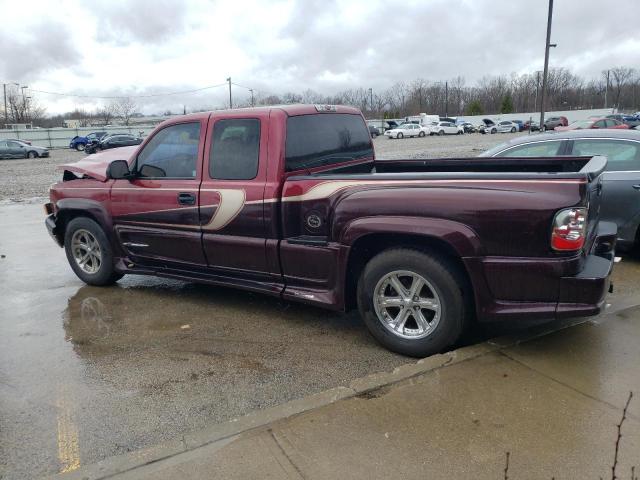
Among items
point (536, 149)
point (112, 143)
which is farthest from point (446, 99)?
point (536, 149)

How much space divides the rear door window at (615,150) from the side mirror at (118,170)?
5.19 metres

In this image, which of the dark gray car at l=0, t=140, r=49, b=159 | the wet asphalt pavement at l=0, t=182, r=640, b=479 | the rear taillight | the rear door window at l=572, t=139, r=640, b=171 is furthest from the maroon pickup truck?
the dark gray car at l=0, t=140, r=49, b=159

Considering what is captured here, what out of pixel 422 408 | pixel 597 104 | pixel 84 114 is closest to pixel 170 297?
pixel 422 408

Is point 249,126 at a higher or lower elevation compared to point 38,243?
higher

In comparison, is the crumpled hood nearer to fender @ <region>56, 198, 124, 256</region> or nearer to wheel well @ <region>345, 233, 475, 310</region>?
fender @ <region>56, 198, 124, 256</region>

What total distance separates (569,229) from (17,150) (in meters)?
42.7

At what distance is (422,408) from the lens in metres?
3.28

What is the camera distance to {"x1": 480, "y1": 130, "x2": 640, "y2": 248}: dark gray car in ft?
20.7

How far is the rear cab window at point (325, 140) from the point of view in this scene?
477cm

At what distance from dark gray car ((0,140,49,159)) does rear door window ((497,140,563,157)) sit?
3964 cm

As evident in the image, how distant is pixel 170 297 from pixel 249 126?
2.20 meters

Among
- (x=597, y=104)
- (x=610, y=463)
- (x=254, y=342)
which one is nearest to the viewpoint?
(x=610, y=463)

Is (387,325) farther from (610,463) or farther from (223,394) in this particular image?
(610,463)

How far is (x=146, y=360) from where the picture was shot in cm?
433
